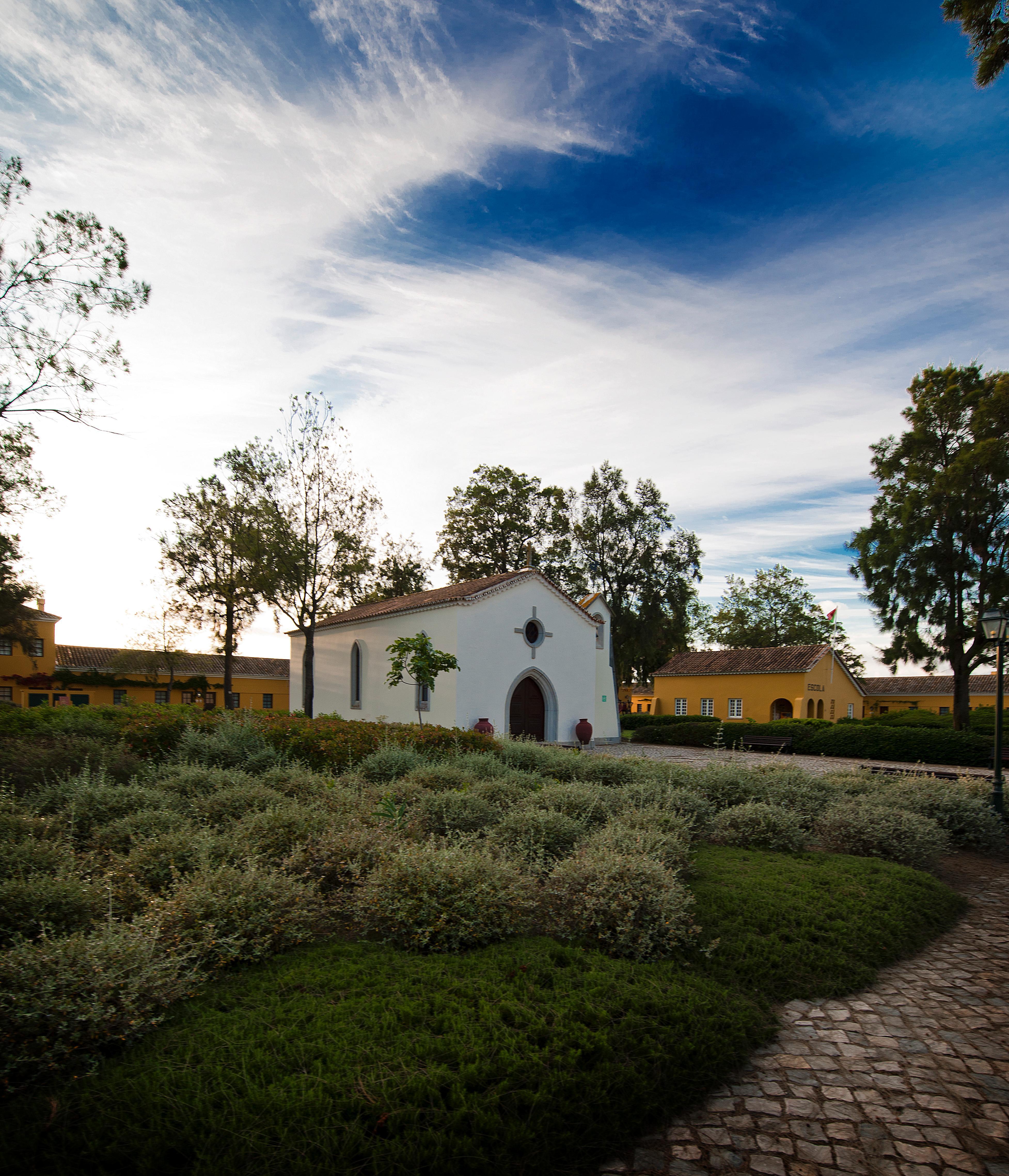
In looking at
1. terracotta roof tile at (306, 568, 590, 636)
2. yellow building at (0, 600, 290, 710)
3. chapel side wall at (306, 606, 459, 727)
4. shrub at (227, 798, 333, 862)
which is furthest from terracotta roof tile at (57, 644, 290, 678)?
shrub at (227, 798, 333, 862)

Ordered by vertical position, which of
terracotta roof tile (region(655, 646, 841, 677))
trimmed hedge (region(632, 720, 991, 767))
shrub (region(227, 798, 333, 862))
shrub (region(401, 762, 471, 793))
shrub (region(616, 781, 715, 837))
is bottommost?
trimmed hedge (region(632, 720, 991, 767))

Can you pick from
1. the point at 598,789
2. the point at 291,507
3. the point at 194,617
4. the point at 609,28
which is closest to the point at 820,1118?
the point at 598,789

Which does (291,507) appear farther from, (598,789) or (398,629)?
(598,789)

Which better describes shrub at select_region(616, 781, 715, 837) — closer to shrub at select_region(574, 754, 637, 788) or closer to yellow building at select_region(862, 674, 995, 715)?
shrub at select_region(574, 754, 637, 788)

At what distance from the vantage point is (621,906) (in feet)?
12.7

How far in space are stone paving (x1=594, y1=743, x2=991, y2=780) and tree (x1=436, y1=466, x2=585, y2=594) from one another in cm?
1297

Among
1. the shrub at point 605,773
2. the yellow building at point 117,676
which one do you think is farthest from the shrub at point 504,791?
the yellow building at point 117,676

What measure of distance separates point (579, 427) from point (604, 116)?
16.8 feet

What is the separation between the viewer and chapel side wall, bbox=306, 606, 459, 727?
18.8 meters

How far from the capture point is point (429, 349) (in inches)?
397

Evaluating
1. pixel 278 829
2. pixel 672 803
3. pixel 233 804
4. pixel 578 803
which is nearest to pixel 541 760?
pixel 672 803

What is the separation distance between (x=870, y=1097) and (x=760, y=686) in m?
29.3

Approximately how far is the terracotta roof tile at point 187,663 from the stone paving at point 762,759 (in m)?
22.8

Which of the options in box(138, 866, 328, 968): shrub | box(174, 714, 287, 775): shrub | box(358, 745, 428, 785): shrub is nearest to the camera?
box(138, 866, 328, 968): shrub
